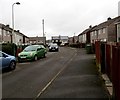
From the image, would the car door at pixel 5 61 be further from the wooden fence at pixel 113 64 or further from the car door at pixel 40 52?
the car door at pixel 40 52

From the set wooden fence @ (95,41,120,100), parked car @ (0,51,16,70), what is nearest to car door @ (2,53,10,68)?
parked car @ (0,51,16,70)

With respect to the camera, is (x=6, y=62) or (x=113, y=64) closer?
(x=113, y=64)

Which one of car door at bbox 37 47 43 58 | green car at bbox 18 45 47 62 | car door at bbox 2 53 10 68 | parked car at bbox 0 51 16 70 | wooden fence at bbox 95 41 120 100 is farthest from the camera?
car door at bbox 37 47 43 58

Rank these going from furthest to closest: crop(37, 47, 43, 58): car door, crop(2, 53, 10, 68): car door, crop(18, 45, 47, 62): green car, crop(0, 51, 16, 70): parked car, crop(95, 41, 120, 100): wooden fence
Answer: crop(37, 47, 43, 58): car door, crop(18, 45, 47, 62): green car, crop(2, 53, 10, 68): car door, crop(0, 51, 16, 70): parked car, crop(95, 41, 120, 100): wooden fence

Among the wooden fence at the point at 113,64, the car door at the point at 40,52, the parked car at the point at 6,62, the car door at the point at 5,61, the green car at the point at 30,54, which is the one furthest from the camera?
the car door at the point at 40,52

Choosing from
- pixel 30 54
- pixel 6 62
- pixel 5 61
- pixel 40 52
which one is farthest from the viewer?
pixel 40 52

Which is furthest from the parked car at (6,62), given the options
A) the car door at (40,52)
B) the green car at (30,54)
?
the car door at (40,52)

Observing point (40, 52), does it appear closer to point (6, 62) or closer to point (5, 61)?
point (6, 62)

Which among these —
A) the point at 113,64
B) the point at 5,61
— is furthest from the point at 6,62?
the point at 113,64

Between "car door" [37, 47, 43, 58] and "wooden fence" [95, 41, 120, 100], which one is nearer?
"wooden fence" [95, 41, 120, 100]

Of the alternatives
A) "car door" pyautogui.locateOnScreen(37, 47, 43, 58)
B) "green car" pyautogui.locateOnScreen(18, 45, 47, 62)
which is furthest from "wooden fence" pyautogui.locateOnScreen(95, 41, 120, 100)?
"car door" pyautogui.locateOnScreen(37, 47, 43, 58)

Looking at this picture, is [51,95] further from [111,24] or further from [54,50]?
[111,24]

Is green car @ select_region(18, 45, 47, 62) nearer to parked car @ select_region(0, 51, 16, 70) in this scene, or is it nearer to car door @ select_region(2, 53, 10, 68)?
parked car @ select_region(0, 51, 16, 70)

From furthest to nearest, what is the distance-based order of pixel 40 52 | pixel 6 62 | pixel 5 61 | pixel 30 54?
pixel 40 52 < pixel 30 54 < pixel 6 62 < pixel 5 61
